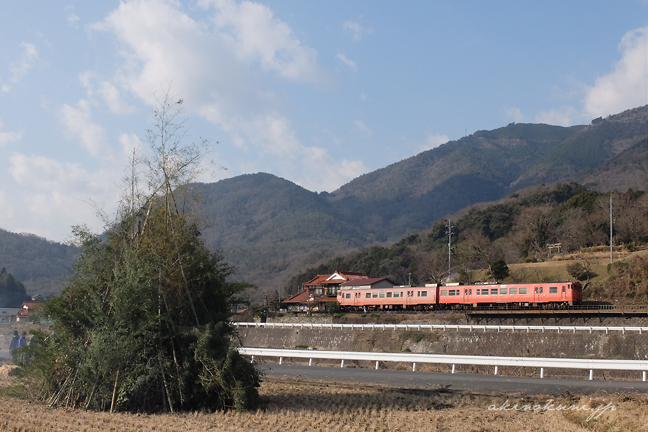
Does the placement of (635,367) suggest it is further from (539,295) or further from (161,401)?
(539,295)

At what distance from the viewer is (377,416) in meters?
10.6

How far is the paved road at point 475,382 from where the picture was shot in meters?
13.6

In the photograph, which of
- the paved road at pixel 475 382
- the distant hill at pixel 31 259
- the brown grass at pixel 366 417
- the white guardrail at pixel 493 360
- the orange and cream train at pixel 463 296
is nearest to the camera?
the brown grass at pixel 366 417

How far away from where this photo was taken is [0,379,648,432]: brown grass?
9.20 m

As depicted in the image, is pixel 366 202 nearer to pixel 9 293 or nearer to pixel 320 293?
pixel 9 293

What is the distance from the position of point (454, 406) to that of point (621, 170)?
105072 millimetres

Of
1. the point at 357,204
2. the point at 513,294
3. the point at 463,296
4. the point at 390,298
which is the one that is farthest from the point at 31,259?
the point at 513,294

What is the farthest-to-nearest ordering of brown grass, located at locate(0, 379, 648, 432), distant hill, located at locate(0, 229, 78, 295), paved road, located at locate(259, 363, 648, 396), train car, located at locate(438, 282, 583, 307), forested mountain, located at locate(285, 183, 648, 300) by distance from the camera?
distant hill, located at locate(0, 229, 78, 295) → forested mountain, located at locate(285, 183, 648, 300) → train car, located at locate(438, 282, 583, 307) → paved road, located at locate(259, 363, 648, 396) → brown grass, located at locate(0, 379, 648, 432)

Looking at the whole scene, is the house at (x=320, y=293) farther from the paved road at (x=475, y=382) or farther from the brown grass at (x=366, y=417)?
the brown grass at (x=366, y=417)

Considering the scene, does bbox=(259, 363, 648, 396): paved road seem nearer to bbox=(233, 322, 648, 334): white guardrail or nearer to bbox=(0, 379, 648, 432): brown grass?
bbox=(0, 379, 648, 432): brown grass

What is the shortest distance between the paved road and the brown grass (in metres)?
1.65

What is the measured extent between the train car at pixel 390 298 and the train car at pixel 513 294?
1.05 m

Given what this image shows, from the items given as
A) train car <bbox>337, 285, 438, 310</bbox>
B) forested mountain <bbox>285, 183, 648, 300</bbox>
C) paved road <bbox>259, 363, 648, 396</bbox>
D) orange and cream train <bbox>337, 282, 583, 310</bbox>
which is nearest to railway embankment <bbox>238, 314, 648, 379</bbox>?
paved road <bbox>259, 363, 648, 396</bbox>

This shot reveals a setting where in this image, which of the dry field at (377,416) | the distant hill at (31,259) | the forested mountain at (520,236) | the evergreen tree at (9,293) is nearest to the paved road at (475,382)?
the dry field at (377,416)
